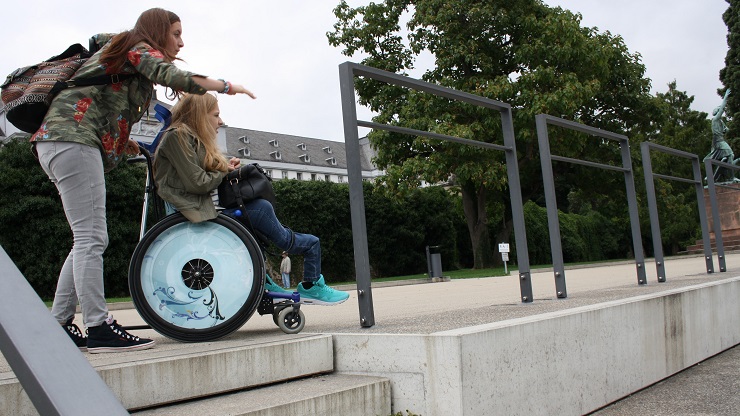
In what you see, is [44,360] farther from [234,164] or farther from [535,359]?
[234,164]

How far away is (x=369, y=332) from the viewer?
290 cm

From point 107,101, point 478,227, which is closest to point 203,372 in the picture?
point 107,101

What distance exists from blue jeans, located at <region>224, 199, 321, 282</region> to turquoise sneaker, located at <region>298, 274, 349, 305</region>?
38mm

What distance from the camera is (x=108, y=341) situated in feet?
9.45

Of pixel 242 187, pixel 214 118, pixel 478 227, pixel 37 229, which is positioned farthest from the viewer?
pixel 478 227

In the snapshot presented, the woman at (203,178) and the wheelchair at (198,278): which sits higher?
the woman at (203,178)

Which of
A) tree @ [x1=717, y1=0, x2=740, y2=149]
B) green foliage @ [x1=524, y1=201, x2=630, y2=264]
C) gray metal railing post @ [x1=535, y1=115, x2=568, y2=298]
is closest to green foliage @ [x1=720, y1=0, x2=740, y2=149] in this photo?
tree @ [x1=717, y1=0, x2=740, y2=149]

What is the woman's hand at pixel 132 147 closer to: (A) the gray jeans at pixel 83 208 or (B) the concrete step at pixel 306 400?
(A) the gray jeans at pixel 83 208

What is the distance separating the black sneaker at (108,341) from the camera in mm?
2855

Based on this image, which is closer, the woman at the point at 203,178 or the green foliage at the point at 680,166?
the woman at the point at 203,178

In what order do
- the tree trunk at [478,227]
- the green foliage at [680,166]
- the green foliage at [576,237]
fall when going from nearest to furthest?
the tree trunk at [478,227]
the green foliage at [576,237]
the green foliage at [680,166]

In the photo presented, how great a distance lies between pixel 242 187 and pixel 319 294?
681 mm

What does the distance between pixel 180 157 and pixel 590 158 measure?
23.0 m

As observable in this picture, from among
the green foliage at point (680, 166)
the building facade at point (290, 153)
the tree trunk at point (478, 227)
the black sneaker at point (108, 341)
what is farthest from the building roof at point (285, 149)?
the black sneaker at point (108, 341)
